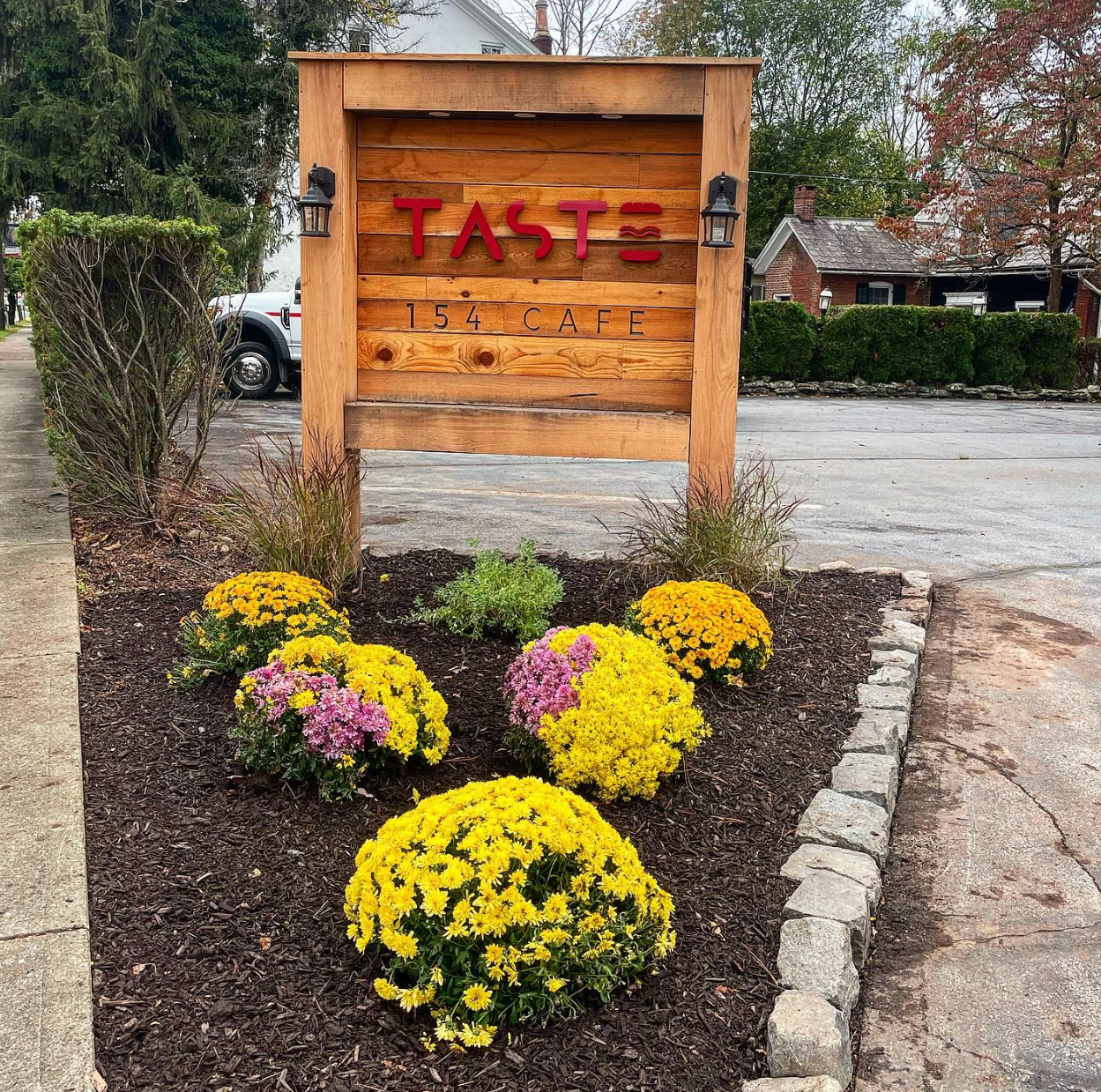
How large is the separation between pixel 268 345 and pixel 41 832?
1356cm

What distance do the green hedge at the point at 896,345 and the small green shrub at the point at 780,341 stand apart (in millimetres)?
492

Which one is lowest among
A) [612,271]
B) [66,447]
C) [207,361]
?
[66,447]

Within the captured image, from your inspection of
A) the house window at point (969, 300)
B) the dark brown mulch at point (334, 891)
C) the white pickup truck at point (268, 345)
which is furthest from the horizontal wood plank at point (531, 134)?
the house window at point (969, 300)

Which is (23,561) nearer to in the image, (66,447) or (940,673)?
(66,447)

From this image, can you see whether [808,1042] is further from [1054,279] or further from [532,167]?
[1054,279]

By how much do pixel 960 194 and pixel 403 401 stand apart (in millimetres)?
26301

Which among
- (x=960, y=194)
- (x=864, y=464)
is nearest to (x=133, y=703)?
(x=864, y=464)

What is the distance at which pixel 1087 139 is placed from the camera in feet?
87.0

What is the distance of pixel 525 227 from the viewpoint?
17.0ft

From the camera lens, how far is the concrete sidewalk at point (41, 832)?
204 cm

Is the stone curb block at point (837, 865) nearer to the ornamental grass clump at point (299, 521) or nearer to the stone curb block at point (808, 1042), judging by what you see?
the stone curb block at point (808, 1042)

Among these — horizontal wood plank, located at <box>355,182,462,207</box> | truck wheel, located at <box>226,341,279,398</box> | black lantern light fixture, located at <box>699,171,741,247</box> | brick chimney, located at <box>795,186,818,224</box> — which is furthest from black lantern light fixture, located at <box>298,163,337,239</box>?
brick chimney, located at <box>795,186,818,224</box>

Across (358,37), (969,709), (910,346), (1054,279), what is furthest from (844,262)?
(969,709)

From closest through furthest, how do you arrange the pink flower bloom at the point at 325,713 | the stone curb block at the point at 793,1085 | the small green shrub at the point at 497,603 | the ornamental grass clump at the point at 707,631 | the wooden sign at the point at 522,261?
the stone curb block at the point at 793,1085, the pink flower bloom at the point at 325,713, the ornamental grass clump at the point at 707,631, the small green shrub at the point at 497,603, the wooden sign at the point at 522,261
